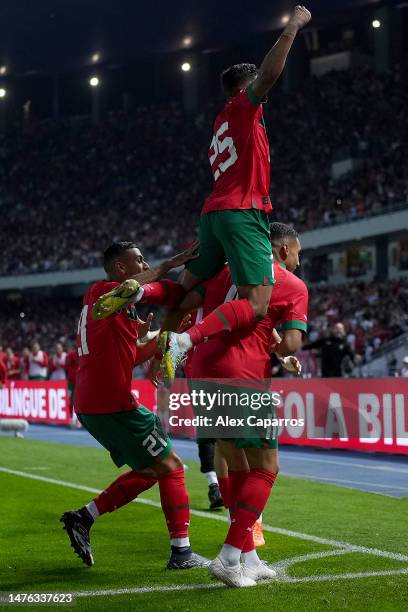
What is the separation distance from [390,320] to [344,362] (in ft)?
25.5

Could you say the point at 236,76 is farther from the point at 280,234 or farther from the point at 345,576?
the point at 345,576

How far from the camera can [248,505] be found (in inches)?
201

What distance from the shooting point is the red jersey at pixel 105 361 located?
5898 mm

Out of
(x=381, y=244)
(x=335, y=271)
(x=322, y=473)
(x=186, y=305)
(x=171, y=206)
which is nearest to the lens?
(x=186, y=305)

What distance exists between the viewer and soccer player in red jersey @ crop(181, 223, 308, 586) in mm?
5082

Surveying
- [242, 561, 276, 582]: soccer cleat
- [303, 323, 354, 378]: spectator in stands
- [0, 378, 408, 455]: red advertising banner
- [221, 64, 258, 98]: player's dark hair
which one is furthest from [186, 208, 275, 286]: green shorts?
[303, 323, 354, 378]: spectator in stands

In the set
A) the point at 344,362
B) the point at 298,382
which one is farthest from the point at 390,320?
the point at 298,382

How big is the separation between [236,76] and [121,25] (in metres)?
36.0

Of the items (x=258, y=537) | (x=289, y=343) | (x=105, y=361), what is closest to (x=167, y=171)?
(x=258, y=537)

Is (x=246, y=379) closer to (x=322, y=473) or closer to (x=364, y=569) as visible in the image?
(x=364, y=569)

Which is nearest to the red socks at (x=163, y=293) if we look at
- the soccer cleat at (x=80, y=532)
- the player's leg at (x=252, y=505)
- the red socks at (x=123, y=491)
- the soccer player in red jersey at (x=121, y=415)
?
the soccer player in red jersey at (x=121, y=415)

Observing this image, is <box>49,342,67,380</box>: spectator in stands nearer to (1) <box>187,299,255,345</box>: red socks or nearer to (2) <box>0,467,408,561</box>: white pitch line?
(2) <box>0,467,408,561</box>: white pitch line

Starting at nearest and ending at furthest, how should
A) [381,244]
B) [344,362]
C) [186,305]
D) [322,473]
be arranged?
[186,305]
[322,473]
[344,362]
[381,244]

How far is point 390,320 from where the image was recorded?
81.1ft
